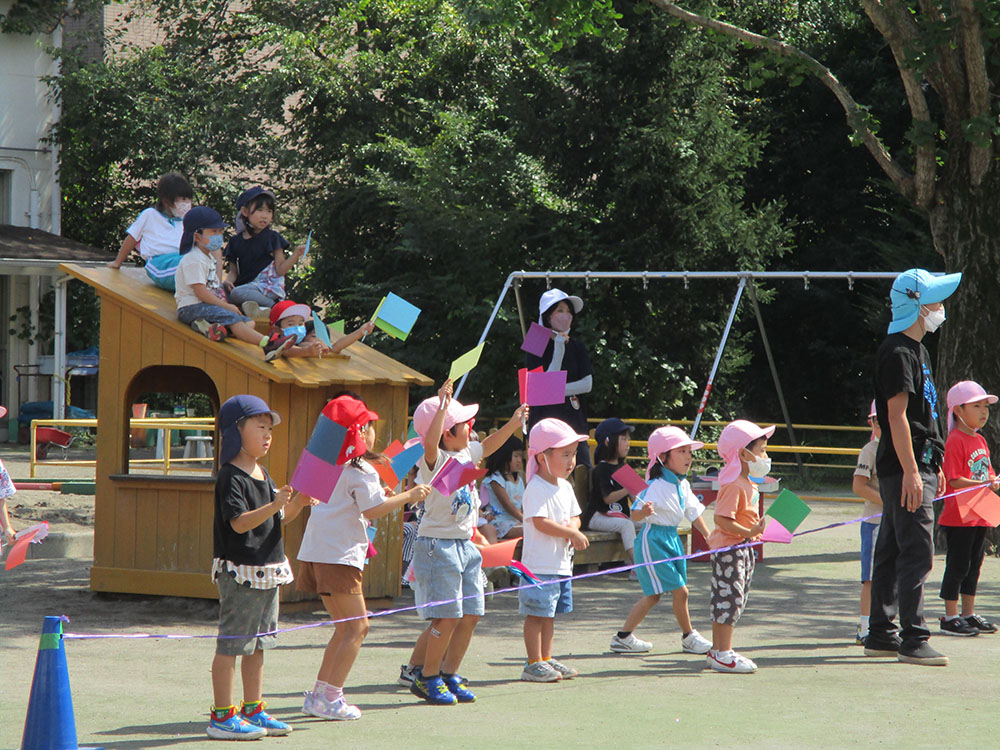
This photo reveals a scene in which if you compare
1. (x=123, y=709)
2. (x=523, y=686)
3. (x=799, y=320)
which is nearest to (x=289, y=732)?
(x=123, y=709)

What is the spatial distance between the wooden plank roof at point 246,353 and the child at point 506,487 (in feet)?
3.81

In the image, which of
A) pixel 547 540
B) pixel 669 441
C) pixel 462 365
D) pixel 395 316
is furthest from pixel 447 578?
pixel 669 441

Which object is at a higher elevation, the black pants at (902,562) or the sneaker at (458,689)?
the black pants at (902,562)

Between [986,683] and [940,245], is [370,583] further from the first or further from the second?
[940,245]

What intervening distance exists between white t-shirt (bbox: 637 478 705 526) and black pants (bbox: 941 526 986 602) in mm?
1886

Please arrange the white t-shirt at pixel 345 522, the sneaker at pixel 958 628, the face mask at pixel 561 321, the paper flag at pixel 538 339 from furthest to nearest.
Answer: the face mask at pixel 561 321, the paper flag at pixel 538 339, the sneaker at pixel 958 628, the white t-shirt at pixel 345 522

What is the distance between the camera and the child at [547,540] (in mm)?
6797

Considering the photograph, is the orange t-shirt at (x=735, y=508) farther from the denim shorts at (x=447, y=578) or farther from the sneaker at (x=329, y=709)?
the sneaker at (x=329, y=709)

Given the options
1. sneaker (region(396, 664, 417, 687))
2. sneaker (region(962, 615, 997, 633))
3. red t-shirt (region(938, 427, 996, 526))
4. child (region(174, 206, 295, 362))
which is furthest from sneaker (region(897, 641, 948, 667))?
child (region(174, 206, 295, 362))

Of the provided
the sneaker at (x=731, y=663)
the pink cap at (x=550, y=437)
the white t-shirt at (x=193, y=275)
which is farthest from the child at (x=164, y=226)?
the sneaker at (x=731, y=663)

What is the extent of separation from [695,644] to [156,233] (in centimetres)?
489

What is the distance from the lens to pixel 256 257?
9.36 m

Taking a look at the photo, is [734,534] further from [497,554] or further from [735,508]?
[497,554]

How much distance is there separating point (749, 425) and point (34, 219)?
21834 millimetres
